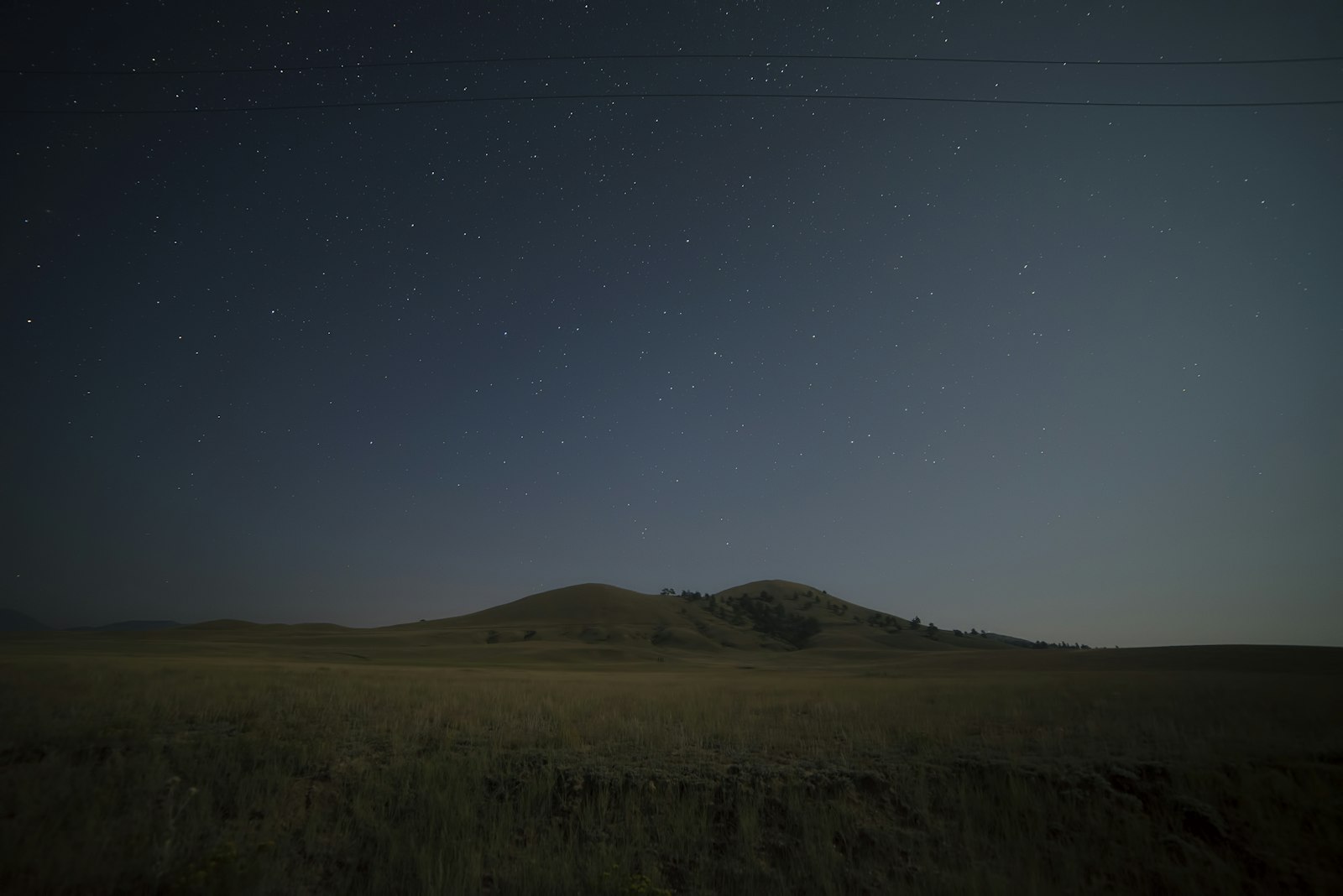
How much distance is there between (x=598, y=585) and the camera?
12419 cm

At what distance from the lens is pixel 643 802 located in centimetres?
691

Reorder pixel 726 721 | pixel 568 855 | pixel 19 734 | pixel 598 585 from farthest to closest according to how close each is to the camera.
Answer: pixel 598 585 < pixel 726 721 < pixel 19 734 < pixel 568 855

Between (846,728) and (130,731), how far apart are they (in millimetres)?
10469

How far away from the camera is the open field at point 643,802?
18.0 ft

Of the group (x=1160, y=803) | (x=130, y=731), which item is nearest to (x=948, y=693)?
(x=1160, y=803)

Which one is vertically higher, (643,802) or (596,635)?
(643,802)

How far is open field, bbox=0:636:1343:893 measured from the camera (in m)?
5.49

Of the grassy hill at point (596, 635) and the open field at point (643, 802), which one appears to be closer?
the open field at point (643, 802)

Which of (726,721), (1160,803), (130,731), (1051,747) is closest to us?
(1160,803)

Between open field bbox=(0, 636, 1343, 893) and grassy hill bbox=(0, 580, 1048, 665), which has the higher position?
open field bbox=(0, 636, 1343, 893)

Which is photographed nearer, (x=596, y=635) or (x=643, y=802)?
(x=643, y=802)

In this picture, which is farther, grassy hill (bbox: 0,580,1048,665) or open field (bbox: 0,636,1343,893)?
grassy hill (bbox: 0,580,1048,665)

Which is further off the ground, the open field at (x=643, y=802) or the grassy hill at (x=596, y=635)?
the open field at (x=643, y=802)

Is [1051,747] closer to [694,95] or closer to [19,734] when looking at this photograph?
[19,734]
